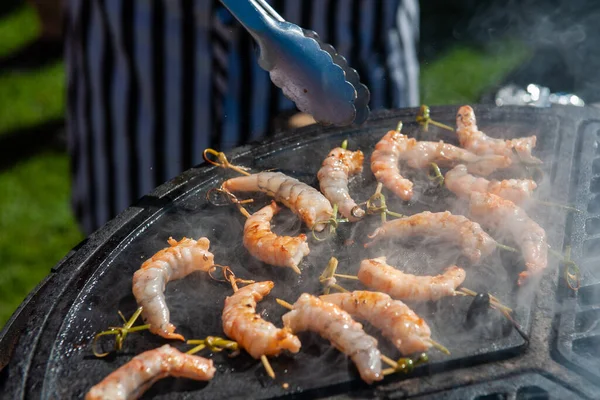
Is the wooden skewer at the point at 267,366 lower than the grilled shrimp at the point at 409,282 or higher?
lower

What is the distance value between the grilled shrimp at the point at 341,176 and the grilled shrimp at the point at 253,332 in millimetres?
670

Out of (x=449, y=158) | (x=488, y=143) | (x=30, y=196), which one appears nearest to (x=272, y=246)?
(x=449, y=158)

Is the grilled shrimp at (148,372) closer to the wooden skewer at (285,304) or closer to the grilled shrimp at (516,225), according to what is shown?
the wooden skewer at (285,304)

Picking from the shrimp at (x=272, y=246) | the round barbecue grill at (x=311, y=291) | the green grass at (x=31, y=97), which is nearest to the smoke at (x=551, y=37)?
the round barbecue grill at (x=311, y=291)

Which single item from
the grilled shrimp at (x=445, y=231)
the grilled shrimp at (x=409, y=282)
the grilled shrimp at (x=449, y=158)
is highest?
the grilled shrimp at (x=449, y=158)

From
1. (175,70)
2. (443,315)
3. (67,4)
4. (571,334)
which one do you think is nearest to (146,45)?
(175,70)

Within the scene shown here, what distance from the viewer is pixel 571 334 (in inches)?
96.1

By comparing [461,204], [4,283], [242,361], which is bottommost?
[4,283]

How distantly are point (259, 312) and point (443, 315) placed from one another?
661 mm

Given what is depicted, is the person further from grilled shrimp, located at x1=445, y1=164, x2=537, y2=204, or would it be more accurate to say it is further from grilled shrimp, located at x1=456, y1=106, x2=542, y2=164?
grilled shrimp, located at x1=445, y1=164, x2=537, y2=204

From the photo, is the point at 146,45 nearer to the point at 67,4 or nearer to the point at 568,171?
the point at 67,4

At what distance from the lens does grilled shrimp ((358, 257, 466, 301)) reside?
2492 millimetres

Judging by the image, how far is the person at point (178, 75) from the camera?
417 cm

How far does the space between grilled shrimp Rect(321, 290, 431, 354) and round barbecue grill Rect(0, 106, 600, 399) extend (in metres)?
0.07
